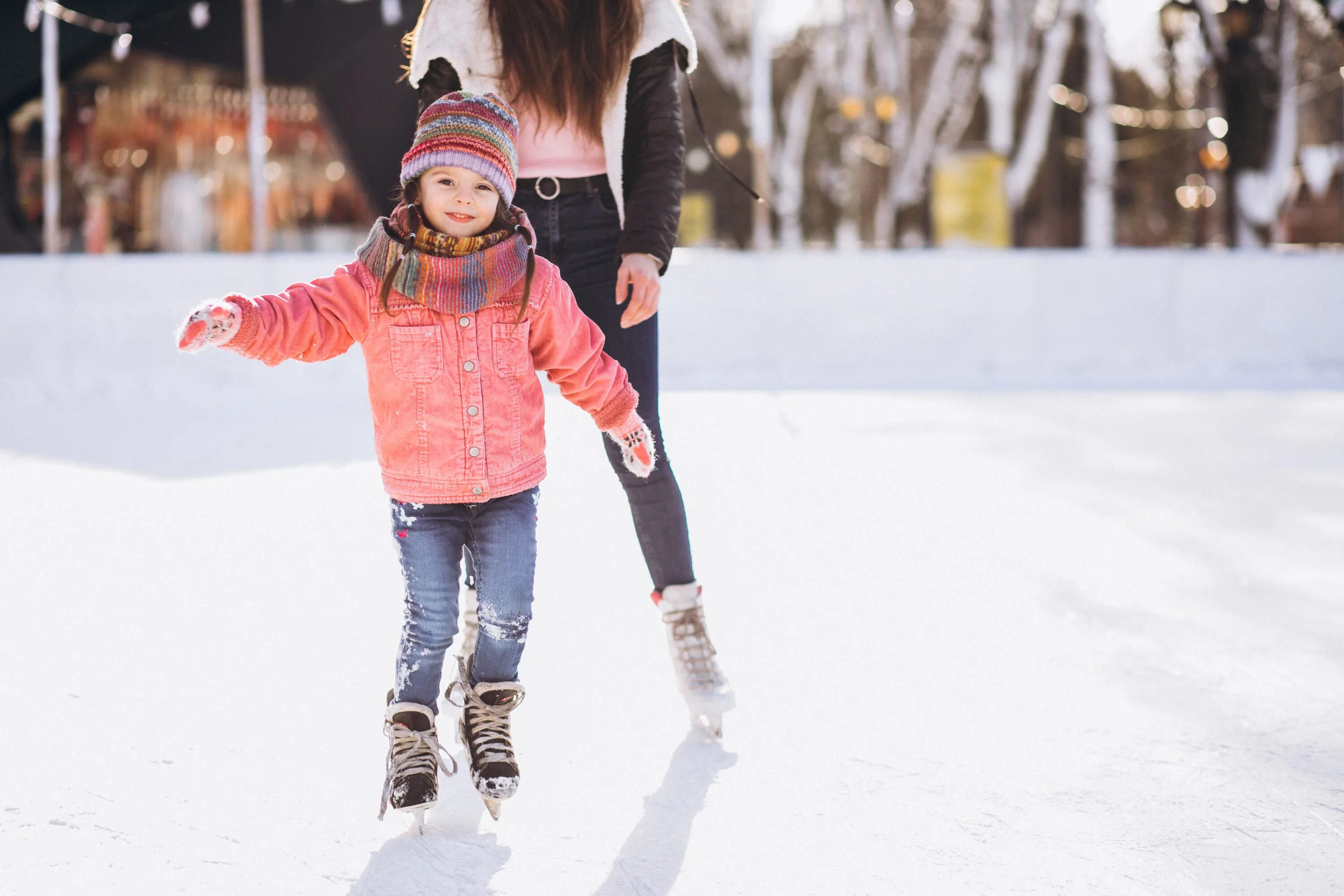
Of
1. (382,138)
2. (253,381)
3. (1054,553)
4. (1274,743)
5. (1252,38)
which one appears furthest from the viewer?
(382,138)

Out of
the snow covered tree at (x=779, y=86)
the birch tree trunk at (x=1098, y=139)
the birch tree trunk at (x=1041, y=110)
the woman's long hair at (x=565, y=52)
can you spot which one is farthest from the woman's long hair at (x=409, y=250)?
the snow covered tree at (x=779, y=86)

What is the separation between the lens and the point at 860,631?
9.55ft

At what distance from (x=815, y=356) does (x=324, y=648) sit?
6869 mm

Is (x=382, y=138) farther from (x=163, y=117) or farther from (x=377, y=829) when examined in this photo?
(x=377, y=829)

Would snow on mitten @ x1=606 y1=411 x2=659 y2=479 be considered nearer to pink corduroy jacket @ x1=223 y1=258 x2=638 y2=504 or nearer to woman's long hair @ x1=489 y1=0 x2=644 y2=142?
pink corduroy jacket @ x1=223 y1=258 x2=638 y2=504

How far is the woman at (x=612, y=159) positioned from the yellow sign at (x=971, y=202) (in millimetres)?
15391

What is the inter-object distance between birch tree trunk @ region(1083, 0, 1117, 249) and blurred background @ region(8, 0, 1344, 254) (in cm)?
3

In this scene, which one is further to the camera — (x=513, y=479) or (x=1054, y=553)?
(x=1054, y=553)

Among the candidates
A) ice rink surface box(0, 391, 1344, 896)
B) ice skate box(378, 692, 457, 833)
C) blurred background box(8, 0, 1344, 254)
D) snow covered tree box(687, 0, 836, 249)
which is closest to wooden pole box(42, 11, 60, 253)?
blurred background box(8, 0, 1344, 254)

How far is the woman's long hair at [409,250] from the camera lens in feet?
5.94

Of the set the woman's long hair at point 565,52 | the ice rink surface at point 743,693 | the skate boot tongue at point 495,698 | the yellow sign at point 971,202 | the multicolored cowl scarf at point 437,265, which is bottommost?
the ice rink surface at point 743,693

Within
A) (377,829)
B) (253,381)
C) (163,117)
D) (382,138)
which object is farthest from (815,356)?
(163,117)

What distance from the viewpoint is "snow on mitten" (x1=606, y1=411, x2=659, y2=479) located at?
2.00 metres

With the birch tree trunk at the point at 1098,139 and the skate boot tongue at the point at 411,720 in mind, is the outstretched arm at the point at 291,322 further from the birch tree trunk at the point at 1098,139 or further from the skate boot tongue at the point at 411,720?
the birch tree trunk at the point at 1098,139
